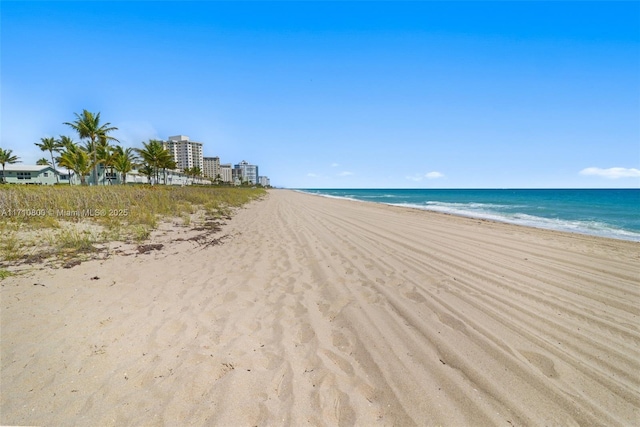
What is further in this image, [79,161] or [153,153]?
[153,153]

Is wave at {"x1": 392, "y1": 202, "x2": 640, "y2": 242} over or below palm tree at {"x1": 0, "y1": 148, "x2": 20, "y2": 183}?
below

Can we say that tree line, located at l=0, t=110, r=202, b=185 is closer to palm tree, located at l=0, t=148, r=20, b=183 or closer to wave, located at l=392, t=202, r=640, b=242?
palm tree, located at l=0, t=148, r=20, b=183

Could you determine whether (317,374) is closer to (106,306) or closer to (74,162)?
(106,306)

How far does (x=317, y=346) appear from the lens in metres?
2.79

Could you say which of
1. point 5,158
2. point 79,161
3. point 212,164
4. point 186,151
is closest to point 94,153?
point 79,161

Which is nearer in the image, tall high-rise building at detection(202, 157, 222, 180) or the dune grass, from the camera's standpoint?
the dune grass

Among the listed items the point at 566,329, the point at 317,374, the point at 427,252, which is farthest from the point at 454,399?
the point at 427,252

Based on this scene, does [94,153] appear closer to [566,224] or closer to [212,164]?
[566,224]

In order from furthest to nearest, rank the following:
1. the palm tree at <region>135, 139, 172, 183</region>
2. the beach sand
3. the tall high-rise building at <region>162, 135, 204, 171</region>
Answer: the tall high-rise building at <region>162, 135, 204, 171</region> < the palm tree at <region>135, 139, 172, 183</region> < the beach sand

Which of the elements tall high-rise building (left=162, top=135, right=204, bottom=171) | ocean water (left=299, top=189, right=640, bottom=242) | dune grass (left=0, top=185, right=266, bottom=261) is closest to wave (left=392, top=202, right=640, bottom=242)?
ocean water (left=299, top=189, right=640, bottom=242)

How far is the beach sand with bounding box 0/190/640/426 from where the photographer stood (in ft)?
6.56

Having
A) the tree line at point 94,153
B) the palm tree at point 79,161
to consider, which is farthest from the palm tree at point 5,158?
the palm tree at point 79,161

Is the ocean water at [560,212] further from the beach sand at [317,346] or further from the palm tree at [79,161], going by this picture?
the palm tree at [79,161]

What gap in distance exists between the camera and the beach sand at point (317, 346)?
6.56 feet
